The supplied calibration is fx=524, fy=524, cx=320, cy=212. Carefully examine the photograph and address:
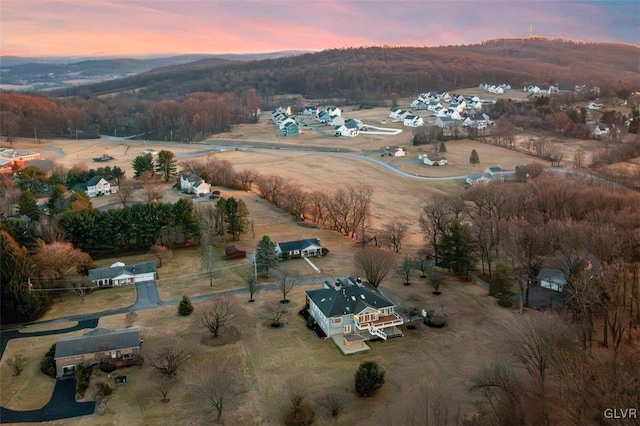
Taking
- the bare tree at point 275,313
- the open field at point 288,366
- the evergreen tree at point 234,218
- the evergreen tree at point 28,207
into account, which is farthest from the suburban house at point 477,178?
the evergreen tree at point 28,207

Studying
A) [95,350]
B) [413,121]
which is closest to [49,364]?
[95,350]

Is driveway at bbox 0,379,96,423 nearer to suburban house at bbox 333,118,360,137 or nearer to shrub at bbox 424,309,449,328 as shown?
shrub at bbox 424,309,449,328

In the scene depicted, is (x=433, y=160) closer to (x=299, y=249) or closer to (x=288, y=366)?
(x=299, y=249)

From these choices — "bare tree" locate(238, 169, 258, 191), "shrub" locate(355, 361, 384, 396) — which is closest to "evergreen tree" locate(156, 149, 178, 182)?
"bare tree" locate(238, 169, 258, 191)

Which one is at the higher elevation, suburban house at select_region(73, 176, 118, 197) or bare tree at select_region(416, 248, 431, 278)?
bare tree at select_region(416, 248, 431, 278)

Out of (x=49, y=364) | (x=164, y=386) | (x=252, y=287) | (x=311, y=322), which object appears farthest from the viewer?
(x=252, y=287)

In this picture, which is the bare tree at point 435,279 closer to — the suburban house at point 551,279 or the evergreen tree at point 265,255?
the suburban house at point 551,279

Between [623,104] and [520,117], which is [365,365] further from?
[623,104]
